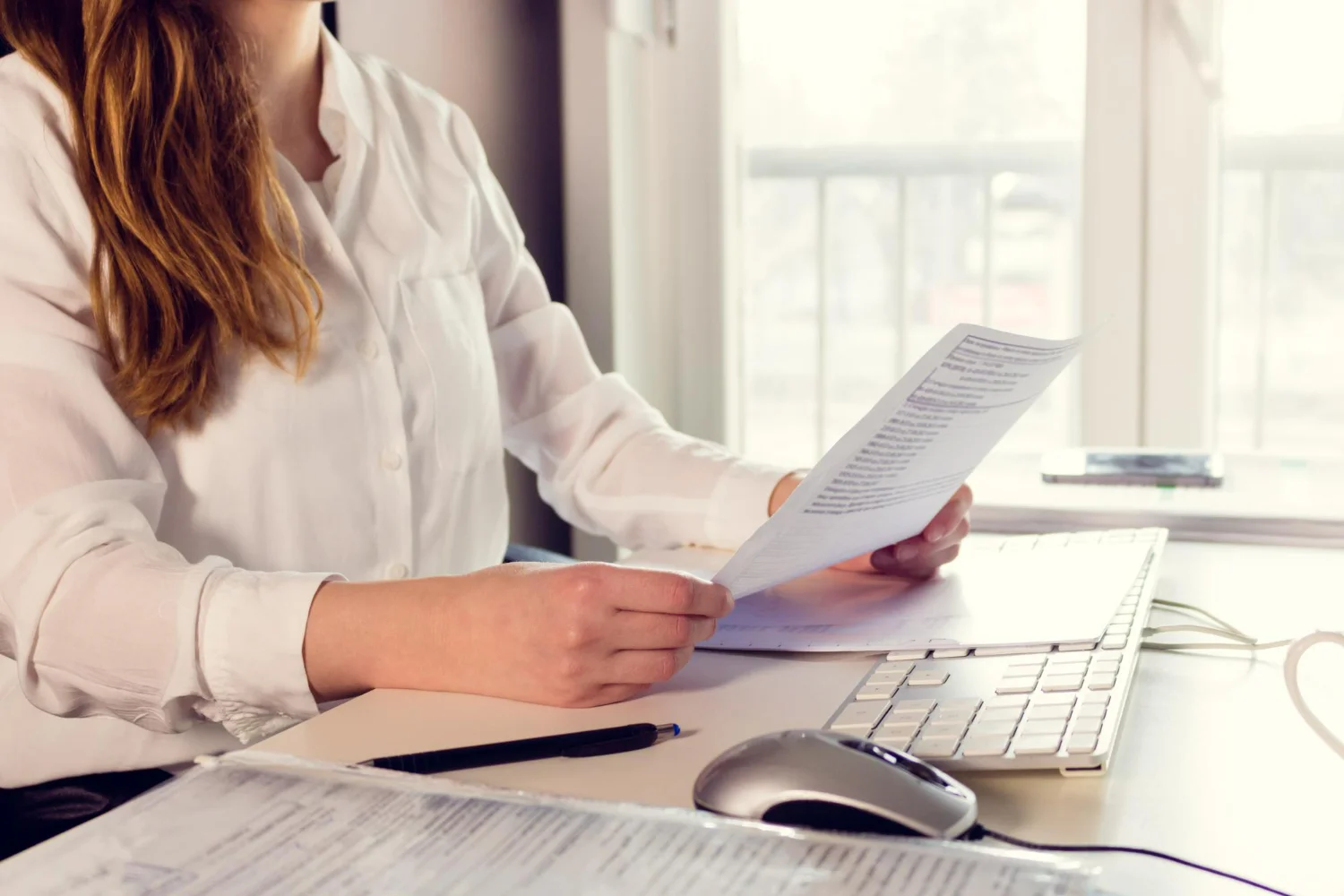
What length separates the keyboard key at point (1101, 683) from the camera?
0.63m

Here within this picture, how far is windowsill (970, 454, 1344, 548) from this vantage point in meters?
1.15

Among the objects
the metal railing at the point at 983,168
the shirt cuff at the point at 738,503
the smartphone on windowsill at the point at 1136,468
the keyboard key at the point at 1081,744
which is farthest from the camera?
the metal railing at the point at 983,168

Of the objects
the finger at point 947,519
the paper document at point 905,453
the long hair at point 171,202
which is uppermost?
the long hair at point 171,202

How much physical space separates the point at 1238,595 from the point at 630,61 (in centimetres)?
126

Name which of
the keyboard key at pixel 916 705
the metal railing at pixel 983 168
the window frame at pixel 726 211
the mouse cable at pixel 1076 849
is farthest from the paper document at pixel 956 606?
the metal railing at pixel 983 168

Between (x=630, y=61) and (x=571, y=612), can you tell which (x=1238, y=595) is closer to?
(x=571, y=612)

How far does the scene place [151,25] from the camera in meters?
0.91

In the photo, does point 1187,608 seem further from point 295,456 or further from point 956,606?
point 295,456

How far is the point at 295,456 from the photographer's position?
0.94 m

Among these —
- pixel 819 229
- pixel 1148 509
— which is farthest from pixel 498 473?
pixel 819 229

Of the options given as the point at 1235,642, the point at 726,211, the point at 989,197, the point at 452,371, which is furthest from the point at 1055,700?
the point at 989,197

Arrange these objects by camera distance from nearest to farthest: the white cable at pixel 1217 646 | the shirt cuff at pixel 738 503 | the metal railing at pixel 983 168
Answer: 1. the white cable at pixel 1217 646
2. the shirt cuff at pixel 738 503
3. the metal railing at pixel 983 168

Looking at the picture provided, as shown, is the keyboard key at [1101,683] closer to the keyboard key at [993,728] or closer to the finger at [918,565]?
the keyboard key at [993,728]

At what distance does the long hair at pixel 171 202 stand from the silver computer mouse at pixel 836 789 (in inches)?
20.9
